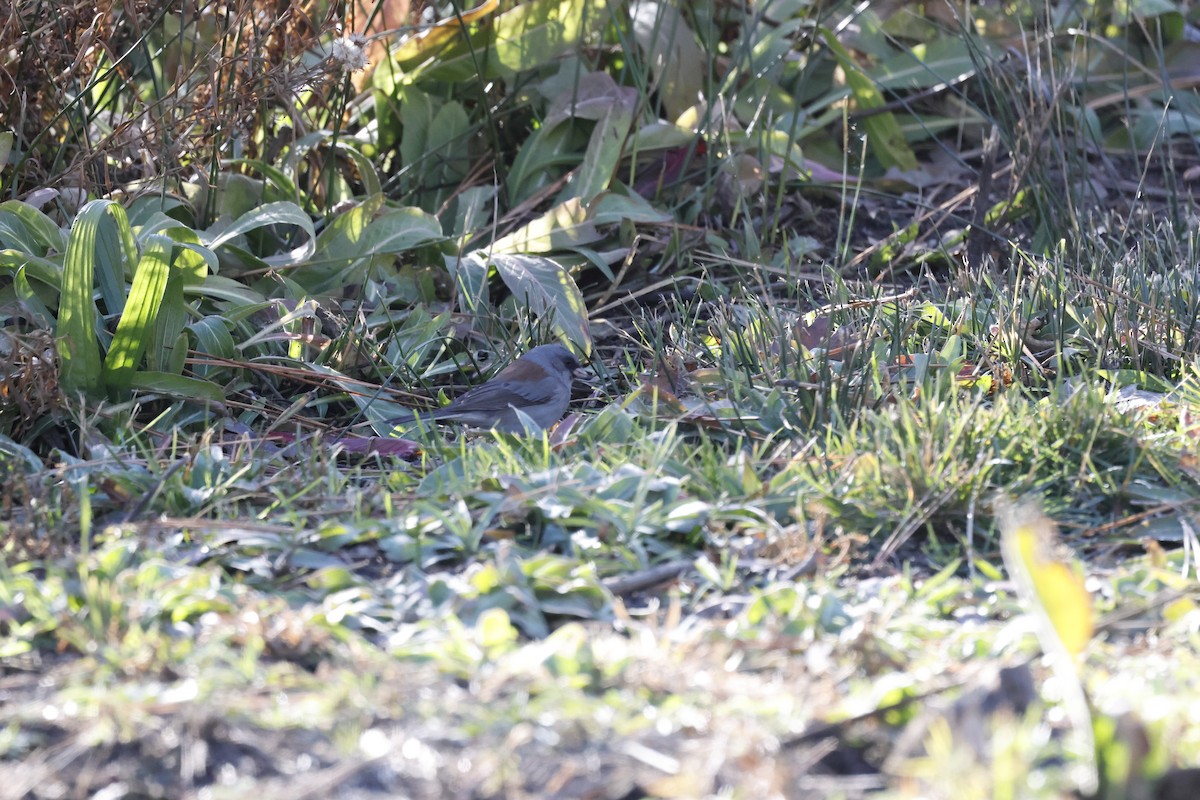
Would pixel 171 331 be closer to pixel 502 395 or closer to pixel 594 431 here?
pixel 502 395

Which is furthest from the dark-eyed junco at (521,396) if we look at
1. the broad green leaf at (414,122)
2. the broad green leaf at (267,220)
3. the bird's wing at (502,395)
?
the broad green leaf at (414,122)

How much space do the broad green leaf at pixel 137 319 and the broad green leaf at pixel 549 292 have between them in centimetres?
112

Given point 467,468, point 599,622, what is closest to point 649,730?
point 599,622

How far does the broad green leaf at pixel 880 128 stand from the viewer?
5219mm

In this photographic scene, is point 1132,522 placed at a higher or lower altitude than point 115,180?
lower

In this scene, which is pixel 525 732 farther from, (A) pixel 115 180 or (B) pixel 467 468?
(A) pixel 115 180

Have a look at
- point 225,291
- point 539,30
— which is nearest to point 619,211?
point 539,30

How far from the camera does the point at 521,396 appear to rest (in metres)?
3.37

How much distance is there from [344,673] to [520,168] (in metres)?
3.24

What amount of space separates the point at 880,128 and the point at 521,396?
2.66 meters

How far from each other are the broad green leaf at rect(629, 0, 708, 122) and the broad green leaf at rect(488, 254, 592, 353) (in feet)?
4.30

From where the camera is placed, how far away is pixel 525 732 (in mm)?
1670

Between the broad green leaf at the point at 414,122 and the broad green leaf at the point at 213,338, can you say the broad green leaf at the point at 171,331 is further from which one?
the broad green leaf at the point at 414,122

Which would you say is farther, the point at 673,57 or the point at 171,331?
the point at 673,57
